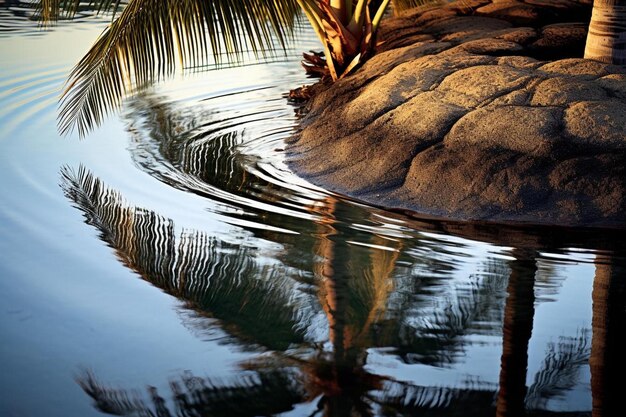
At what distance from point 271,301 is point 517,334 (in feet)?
3.02

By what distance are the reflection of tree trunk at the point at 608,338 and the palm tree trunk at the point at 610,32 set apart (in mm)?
2238

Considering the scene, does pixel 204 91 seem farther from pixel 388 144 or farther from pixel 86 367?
pixel 86 367

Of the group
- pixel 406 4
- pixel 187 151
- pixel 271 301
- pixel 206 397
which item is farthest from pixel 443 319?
pixel 406 4

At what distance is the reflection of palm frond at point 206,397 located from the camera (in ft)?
8.78

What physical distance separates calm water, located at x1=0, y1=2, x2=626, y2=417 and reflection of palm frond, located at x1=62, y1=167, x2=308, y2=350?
0.04ft

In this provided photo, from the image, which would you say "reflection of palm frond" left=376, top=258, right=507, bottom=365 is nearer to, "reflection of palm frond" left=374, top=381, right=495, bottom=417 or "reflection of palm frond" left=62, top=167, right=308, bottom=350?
"reflection of palm frond" left=374, top=381, right=495, bottom=417

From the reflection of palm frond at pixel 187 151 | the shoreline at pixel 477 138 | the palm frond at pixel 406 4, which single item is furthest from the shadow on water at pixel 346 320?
the palm frond at pixel 406 4

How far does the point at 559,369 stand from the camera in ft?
9.71

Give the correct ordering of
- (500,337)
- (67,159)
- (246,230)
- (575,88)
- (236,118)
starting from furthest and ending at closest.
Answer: (236,118), (67,159), (575,88), (246,230), (500,337)

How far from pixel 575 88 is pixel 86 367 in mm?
3261

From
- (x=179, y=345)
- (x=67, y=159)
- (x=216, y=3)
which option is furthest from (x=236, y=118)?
(x=179, y=345)

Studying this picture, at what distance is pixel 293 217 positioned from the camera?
4598 mm

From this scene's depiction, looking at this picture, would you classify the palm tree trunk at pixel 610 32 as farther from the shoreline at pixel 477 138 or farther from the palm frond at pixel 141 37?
the palm frond at pixel 141 37

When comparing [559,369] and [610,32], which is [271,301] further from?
[610,32]
